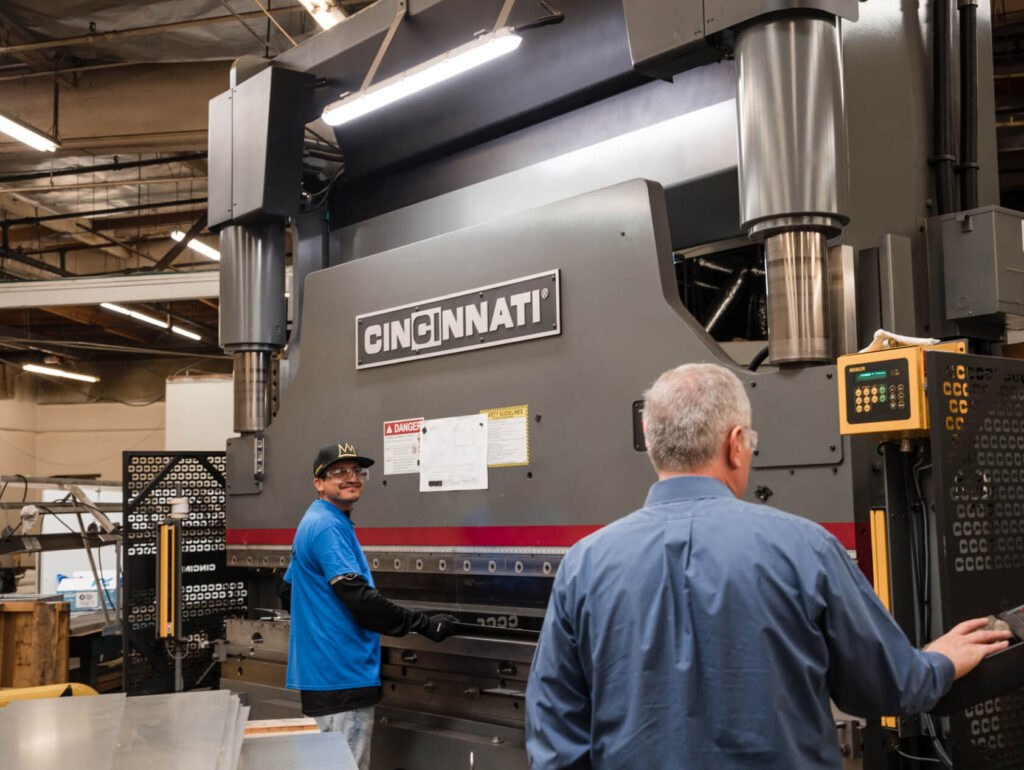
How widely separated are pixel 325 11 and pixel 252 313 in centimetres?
274

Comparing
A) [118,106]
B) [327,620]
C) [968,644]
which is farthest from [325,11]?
[968,644]

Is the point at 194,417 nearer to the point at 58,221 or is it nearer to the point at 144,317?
the point at 58,221

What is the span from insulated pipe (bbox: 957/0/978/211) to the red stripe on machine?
1.42 m

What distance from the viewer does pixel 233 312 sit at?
443cm

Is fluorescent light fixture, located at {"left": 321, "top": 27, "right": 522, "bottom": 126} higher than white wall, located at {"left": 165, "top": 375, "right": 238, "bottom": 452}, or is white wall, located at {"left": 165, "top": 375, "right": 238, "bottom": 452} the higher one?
fluorescent light fixture, located at {"left": 321, "top": 27, "right": 522, "bottom": 126}

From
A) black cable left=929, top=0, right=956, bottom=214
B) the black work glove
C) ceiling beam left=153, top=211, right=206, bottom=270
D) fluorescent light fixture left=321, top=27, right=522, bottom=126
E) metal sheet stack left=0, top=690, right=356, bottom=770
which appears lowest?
metal sheet stack left=0, top=690, right=356, bottom=770

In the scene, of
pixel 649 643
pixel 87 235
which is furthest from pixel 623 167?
pixel 87 235

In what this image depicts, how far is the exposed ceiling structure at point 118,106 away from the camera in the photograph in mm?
7141

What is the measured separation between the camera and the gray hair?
1.57 meters

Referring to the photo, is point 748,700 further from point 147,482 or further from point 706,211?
point 147,482

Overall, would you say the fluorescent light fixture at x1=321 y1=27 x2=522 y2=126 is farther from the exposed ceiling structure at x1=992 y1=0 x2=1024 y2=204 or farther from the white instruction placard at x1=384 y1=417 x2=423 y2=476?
the exposed ceiling structure at x1=992 y1=0 x2=1024 y2=204

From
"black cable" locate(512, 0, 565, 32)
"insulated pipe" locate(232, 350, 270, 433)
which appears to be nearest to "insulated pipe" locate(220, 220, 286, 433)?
"insulated pipe" locate(232, 350, 270, 433)

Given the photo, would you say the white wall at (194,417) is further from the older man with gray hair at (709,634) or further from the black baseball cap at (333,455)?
the older man with gray hair at (709,634)

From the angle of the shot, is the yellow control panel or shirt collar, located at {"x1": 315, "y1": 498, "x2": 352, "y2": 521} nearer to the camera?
the yellow control panel
